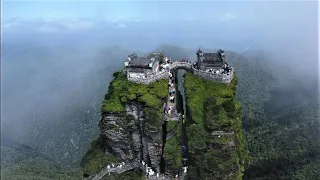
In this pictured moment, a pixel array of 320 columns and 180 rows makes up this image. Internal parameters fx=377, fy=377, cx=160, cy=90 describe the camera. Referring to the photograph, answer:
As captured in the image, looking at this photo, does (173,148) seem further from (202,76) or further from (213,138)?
(202,76)

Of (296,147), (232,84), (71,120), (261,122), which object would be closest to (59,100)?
(71,120)

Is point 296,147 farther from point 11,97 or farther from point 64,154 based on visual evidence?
point 11,97

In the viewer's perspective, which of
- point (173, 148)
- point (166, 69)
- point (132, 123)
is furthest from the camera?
point (166, 69)

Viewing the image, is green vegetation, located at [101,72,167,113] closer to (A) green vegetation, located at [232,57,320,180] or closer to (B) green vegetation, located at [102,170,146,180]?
(B) green vegetation, located at [102,170,146,180]

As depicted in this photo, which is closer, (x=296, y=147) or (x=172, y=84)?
(x=172, y=84)

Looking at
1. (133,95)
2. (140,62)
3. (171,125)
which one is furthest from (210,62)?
(133,95)

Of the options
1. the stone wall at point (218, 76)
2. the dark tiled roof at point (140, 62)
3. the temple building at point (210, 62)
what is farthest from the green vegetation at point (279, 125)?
the dark tiled roof at point (140, 62)
